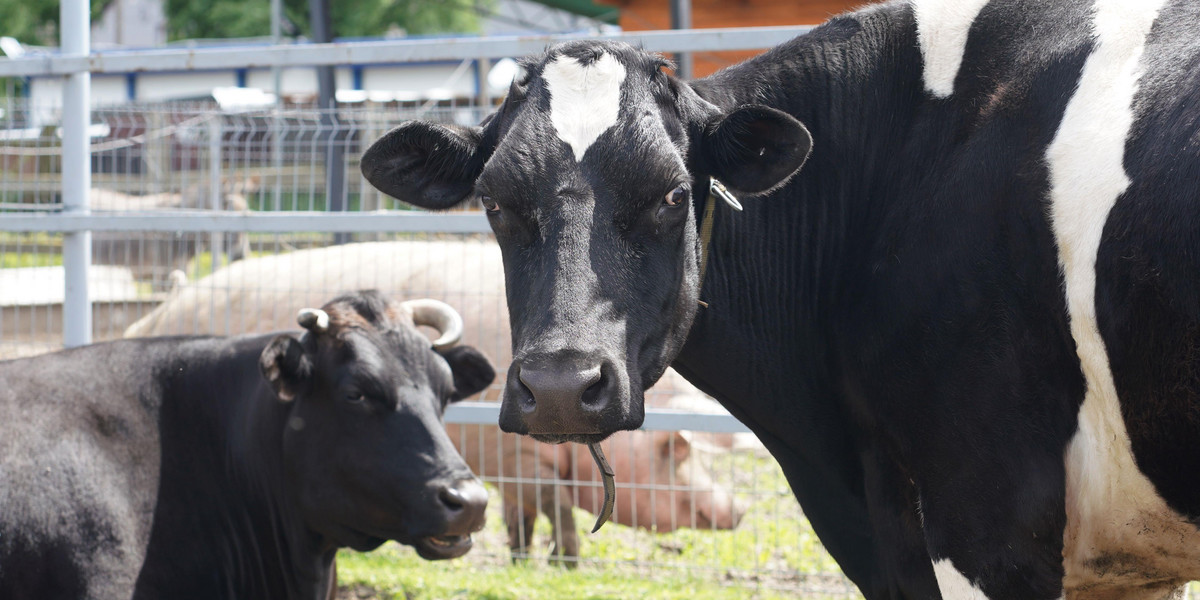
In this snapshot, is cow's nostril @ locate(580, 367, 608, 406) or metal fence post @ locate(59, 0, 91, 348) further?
metal fence post @ locate(59, 0, 91, 348)

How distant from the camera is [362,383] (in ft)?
12.4

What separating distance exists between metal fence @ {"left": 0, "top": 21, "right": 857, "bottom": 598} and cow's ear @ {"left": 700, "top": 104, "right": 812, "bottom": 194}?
1.89m

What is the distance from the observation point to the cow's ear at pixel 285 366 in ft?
12.0

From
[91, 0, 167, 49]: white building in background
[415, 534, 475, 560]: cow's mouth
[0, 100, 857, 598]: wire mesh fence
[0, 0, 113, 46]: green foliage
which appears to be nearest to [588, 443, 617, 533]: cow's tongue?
[415, 534, 475, 560]: cow's mouth

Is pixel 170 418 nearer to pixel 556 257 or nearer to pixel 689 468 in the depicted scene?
pixel 556 257

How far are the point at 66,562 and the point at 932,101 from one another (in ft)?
9.39

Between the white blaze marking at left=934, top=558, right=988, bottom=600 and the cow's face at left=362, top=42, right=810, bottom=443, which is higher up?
the cow's face at left=362, top=42, right=810, bottom=443

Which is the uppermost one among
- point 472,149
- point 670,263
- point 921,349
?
point 472,149

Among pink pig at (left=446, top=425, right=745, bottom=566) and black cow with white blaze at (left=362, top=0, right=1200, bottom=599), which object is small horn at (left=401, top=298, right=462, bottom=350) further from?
pink pig at (left=446, top=425, right=745, bottom=566)

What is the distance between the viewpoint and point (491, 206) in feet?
7.89

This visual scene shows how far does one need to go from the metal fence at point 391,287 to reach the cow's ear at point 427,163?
5.45 ft

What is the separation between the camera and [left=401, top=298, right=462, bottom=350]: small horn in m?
4.24

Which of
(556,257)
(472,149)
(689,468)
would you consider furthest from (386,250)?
(556,257)

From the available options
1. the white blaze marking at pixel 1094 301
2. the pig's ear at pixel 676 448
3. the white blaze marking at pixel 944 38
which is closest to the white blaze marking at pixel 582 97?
the white blaze marking at pixel 944 38
